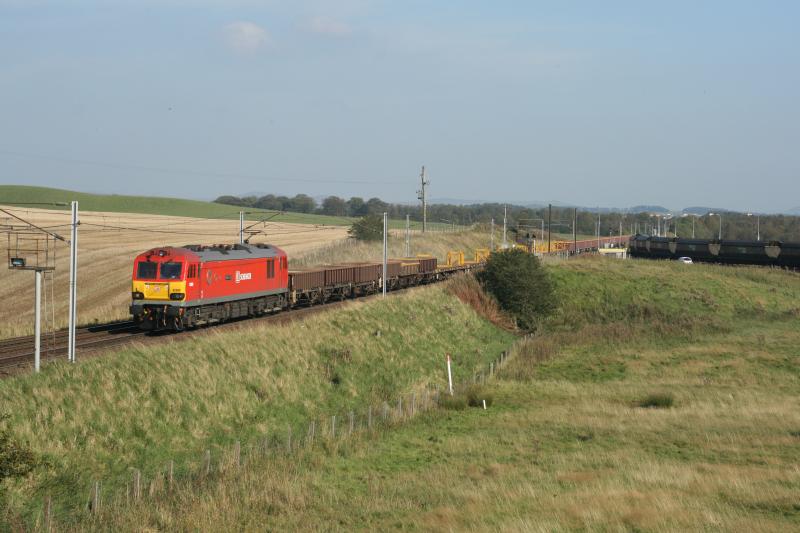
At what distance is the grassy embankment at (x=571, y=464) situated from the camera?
1812 cm

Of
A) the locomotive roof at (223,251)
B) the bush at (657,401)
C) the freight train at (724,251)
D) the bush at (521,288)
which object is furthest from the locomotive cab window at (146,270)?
the freight train at (724,251)

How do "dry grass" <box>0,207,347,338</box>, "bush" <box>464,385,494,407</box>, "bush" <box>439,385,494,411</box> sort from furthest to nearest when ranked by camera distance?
"dry grass" <box>0,207,347,338</box> → "bush" <box>464,385,494,407</box> → "bush" <box>439,385,494,411</box>

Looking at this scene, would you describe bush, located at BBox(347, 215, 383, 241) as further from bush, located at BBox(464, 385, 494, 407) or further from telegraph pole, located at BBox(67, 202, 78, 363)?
telegraph pole, located at BBox(67, 202, 78, 363)

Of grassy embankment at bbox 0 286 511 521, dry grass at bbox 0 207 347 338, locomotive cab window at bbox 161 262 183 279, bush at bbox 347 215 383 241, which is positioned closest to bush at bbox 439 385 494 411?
grassy embankment at bbox 0 286 511 521

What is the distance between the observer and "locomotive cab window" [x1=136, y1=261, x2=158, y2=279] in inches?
1384

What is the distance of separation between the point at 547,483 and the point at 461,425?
354 inches

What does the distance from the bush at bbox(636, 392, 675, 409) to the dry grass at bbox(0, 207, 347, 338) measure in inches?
936

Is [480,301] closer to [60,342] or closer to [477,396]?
[477,396]

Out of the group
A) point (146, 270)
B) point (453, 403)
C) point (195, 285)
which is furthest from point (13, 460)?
point (453, 403)

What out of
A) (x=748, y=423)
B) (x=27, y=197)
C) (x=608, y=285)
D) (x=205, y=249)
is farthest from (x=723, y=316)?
(x=27, y=197)

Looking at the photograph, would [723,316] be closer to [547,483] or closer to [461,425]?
[461,425]

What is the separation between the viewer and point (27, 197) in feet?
468

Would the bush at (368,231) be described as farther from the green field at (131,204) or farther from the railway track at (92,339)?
the railway track at (92,339)

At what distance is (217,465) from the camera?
23.5 meters
